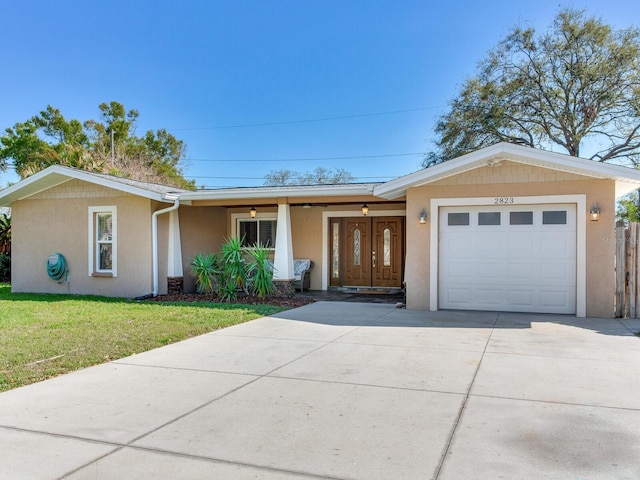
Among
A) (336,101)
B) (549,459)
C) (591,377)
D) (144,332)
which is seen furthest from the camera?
(336,101)

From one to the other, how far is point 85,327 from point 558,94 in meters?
24.1

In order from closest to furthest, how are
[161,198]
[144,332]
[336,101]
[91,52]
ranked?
[144,332] < [161,198] < [91,52] < [336,101]

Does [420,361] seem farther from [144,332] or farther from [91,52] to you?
[91,52]

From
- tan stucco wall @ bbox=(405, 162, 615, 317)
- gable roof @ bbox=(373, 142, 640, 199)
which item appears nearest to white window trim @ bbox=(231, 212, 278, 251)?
gable roof @ bbox=(373, 142, 640, 199)

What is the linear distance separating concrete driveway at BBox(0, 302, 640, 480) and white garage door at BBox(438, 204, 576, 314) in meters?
2.79

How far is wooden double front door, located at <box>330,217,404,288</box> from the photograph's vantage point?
48.7ft

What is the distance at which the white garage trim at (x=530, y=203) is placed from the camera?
31.7ft

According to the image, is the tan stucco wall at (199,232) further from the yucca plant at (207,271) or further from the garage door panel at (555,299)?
the garage door panel at (555,299)

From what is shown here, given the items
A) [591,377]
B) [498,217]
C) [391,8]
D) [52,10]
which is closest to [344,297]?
[498,217]

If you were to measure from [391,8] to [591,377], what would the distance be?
1662cm

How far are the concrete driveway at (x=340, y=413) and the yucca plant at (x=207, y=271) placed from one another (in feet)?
18.0

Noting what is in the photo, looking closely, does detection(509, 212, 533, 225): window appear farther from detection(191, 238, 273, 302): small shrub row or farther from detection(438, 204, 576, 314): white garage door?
detection(191, 238, 273, 302): small shrub row

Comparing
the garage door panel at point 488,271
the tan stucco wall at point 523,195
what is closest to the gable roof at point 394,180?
the tan stucco wall at point 523,195

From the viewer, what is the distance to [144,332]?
26.6 feet
